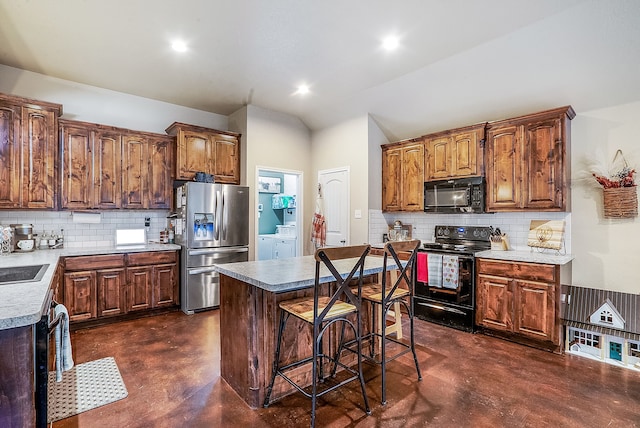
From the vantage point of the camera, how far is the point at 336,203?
533 cm

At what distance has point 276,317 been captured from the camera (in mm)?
2297

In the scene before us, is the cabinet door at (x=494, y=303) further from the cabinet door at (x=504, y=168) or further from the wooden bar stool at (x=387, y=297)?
the wooden bar stool at (x=387, y=297)

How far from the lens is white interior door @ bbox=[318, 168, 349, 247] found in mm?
5160

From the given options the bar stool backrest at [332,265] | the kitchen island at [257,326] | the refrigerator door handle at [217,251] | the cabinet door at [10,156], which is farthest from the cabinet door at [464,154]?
the cabinet door at [10,156]

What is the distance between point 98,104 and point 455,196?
4885 millimetres

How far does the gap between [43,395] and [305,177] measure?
15.3 feet

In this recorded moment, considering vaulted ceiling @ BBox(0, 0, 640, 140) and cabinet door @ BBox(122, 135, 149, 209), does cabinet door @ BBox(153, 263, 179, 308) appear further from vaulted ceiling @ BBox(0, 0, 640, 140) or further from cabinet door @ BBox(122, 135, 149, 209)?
vaulted ceiling @ BBox(0, 0, 640, 140)

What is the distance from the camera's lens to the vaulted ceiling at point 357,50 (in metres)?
2.71

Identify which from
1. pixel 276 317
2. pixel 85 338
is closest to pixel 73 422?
pixel 276 317

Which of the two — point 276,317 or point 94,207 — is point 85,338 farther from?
point 276,317

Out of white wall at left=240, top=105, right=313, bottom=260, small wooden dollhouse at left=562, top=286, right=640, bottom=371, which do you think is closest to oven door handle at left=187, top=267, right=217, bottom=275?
white wall at left=240, top=105, right=313, bottom=260

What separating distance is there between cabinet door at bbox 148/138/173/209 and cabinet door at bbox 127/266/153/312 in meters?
0.91

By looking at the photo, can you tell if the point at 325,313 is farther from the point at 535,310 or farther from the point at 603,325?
the point at 603,325

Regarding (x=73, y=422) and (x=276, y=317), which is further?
(x=276, y=317)
